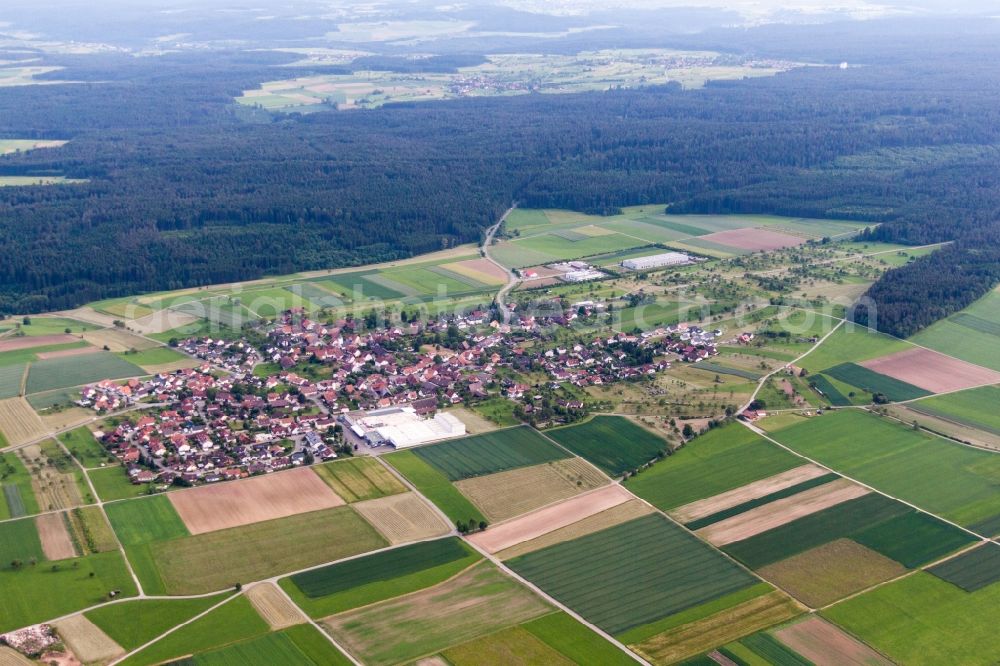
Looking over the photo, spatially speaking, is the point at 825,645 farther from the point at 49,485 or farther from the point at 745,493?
the point at 49,485

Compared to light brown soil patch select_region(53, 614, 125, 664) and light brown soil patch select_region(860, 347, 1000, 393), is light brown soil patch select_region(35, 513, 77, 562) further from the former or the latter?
light brown soil patch select_region(860, 347, 1000, 393)

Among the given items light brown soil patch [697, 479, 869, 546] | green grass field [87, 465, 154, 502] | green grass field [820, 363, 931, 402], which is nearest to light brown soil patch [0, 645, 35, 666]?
green grass field [87, 465, 154, 502]

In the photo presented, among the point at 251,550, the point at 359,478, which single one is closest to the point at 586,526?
the point at 359,478

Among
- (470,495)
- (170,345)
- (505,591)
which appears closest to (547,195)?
(170,345)

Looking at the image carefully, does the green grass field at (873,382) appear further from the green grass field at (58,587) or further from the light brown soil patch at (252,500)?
the green grass field at (58,587)

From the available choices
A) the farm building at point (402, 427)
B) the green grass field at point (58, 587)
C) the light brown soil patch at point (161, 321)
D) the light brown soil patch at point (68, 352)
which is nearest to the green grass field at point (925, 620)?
the farm building at point (402, 427)

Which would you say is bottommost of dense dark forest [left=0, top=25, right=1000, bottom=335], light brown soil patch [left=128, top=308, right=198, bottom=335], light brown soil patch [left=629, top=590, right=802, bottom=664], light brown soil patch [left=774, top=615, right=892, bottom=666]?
light brown soil patch [left=774, top=615, right=892, bottom=666]
